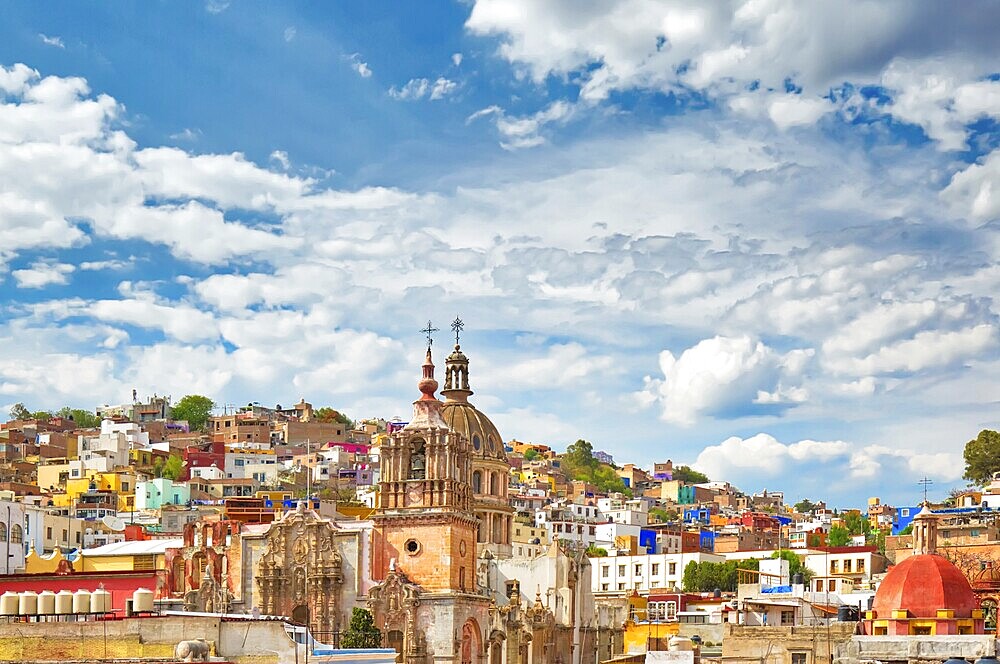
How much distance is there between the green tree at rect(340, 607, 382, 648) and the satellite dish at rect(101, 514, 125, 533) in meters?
46.5

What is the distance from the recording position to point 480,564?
84.4 m

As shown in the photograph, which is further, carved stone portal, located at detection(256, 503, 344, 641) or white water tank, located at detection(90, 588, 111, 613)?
carved stone portal, located at detection(256, 503, 344, 641)

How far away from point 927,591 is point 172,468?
108418 millimetres

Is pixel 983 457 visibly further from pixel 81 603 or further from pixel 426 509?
pixel 81 603

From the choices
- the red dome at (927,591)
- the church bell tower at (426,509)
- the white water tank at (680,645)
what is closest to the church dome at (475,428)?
the church bell tower at (426,509)

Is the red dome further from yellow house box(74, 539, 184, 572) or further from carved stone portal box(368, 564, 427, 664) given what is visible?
yellow house box(74, 539, 184, 572)

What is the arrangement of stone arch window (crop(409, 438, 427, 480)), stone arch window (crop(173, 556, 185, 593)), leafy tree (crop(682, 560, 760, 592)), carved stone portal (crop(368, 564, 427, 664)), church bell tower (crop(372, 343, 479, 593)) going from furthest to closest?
leafy tree (crop(682, 560, 760, 592)) < stone arch window (crop(173, 556, 185, 593)) < stone arch window (crop(409, 438, 427, 480)) < church bell tower (crop(372, 343, 479, 593)) < carved stone portal (crop(368, 564, 427, 664))

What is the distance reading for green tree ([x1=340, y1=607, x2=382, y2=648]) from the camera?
62.8 m

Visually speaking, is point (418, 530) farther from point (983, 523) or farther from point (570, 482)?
point (570, 482)

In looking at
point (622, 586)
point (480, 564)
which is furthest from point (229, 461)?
point (480, 564)

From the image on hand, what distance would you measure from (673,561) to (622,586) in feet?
12.8

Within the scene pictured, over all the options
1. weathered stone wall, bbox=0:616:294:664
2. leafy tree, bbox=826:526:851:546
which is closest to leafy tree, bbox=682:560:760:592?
leafy tree, bbox=826:526:851:546

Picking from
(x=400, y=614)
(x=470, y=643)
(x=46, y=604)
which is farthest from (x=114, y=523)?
(x=46, y=604)

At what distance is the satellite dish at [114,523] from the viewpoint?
357 ft
